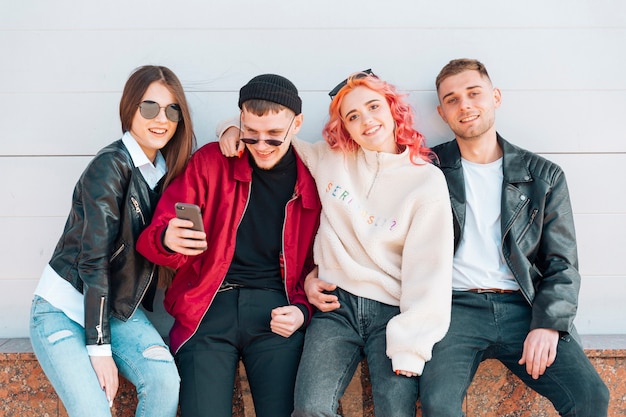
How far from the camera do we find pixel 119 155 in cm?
264

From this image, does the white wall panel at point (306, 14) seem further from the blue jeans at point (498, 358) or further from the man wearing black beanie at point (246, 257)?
the blue jeans at point (498, 358)

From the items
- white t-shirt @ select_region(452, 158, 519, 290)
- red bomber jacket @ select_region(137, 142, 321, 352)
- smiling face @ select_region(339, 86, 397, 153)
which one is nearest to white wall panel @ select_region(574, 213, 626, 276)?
white t-shirt @ select_region(452, 158, 519, 290)

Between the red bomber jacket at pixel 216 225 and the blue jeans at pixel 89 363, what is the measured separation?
17cm

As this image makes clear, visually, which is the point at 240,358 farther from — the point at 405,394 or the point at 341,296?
the point at 405,394

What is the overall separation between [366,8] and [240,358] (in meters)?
1.96

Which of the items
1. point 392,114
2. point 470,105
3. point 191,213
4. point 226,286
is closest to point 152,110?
point 191,213

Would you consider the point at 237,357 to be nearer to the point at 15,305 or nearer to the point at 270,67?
the point at 15,305

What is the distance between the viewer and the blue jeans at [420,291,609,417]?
8.00ft

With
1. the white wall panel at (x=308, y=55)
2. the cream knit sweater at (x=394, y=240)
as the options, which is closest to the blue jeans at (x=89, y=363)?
the cream knit sweater at (x=394, y=240)

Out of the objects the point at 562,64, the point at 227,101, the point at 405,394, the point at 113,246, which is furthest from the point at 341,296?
the point at 562,64

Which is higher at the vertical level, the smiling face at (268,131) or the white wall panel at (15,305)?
the smiling face at (268,131)

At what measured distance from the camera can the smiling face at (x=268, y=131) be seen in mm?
2672

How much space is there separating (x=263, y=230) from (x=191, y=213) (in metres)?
0.47

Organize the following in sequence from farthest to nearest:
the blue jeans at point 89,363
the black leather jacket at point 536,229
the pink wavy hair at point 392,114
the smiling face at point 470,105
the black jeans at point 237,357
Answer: the smiling face at point 470,105 < the pink wavy hair at point 392,114 < the black leather jacket at point 536,229 < the black jeans at point 237,357 < the blue jeans at point 89,363
